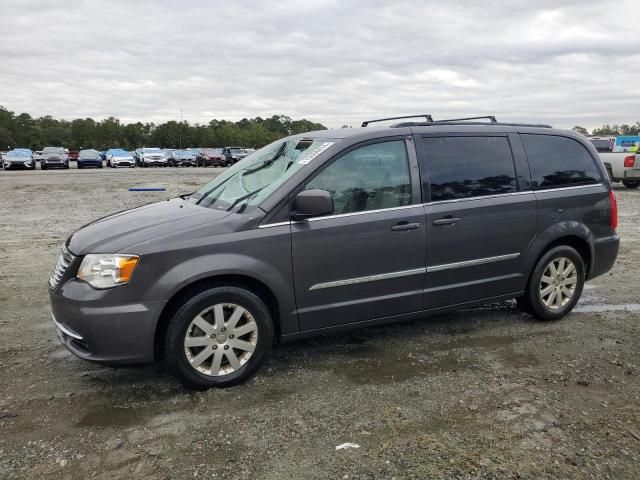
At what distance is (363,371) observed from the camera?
412 cm

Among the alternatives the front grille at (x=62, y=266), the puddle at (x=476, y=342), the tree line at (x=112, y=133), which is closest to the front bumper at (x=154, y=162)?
the front grille at (x=62, y=266)

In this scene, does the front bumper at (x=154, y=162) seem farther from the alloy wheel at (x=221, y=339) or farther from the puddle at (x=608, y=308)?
the alloy wheel at (x=221, y=339)

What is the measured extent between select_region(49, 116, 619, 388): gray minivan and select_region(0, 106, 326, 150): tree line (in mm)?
94421

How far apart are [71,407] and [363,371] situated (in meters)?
2.03

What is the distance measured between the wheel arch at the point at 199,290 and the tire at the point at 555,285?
2572 mm

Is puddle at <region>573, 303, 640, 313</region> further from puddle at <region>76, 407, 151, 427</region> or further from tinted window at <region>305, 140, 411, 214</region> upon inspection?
puddle at <region>76, 407, 151, 427</region>

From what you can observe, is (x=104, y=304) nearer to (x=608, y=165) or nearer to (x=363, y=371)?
(x=363, y=371)

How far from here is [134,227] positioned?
3.96 metres

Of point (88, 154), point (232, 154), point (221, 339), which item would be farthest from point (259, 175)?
point (232, 154)

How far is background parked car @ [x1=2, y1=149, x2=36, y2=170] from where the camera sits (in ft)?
117

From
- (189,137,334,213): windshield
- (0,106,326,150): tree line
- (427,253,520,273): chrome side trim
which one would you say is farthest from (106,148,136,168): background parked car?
(0,106,326,150): tree line

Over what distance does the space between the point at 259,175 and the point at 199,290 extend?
123cm

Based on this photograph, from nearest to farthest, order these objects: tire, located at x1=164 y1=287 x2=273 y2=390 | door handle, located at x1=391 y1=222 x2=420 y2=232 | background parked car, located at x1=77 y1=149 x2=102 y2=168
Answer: tire, located at x1=164 y1=287 x2=273 y2=390 < door handle, located at x1=391 y1=222 x2=420 y2=232 < background parked car, located at x1=77 y1=149 x2=102 y2=168

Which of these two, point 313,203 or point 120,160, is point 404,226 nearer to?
point 313,203
